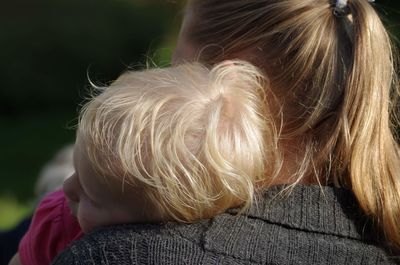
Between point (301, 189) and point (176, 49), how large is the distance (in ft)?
1.87

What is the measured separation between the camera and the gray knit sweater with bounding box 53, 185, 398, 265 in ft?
6.10

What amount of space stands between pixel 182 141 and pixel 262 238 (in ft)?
0.96

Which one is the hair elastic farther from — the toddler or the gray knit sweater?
the gray knit sweater

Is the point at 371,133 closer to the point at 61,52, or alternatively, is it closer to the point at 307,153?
the point at 307,153

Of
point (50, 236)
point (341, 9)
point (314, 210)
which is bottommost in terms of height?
point (50, 236)

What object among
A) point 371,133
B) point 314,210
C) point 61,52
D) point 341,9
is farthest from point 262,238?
point 61,52

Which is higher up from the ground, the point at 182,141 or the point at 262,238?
the point at 182,141

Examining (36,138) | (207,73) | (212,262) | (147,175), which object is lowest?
(36,138)

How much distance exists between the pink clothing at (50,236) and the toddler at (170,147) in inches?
12.8

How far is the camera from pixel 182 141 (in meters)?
1.90

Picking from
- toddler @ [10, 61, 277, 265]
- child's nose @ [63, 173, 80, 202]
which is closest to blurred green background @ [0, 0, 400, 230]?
child's nose @ [63, 173, 80, 202]

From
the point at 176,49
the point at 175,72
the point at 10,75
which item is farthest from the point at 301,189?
Result: the point at 10,75

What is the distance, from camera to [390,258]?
2.01 m

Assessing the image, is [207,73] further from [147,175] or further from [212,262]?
[212,262]
